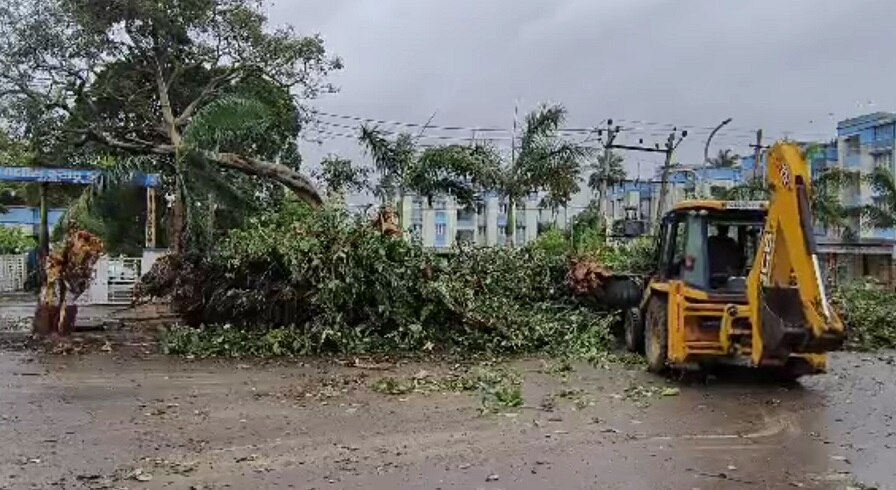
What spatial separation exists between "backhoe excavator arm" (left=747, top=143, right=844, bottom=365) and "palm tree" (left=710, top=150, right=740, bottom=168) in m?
63.9

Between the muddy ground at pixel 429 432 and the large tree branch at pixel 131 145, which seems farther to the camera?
the large tree branch at pixel 131 145

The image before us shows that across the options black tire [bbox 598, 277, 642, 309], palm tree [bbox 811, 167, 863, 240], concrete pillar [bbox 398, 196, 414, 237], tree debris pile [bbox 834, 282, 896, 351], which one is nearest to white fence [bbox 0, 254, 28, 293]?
concrete pillar [bbox 398, 196, 414, 237]

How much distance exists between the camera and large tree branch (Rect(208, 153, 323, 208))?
21641 mm

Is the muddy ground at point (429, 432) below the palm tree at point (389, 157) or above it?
below

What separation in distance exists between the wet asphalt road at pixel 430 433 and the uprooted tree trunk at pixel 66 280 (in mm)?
2994

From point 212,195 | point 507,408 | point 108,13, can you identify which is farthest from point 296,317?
point 108,13

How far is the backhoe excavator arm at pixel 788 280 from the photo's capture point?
9.59 metres

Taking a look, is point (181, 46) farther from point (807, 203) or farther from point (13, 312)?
point (807, 203)

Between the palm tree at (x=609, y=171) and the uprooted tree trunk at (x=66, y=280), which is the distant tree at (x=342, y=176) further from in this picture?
the palm tree at (x=609, y=171)

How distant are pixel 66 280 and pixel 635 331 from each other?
9.23 m

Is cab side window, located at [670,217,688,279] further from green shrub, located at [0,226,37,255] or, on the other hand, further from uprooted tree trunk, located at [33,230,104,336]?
green shrub, located at [0,226,37,255]

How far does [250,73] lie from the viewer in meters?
27.8

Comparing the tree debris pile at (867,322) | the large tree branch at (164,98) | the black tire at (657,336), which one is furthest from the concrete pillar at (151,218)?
the tree debris pile at (867,322)

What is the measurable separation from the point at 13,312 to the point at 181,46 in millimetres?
9283
